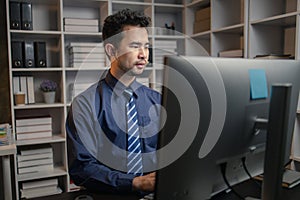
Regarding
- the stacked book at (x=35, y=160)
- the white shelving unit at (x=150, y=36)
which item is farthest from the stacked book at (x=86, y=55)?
the stacked book at (x=35, y=160)

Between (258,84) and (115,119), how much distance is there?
75 cm

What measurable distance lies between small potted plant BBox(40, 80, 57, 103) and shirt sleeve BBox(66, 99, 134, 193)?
1704 millimetres

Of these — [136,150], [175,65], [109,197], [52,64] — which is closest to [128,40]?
[136,150]

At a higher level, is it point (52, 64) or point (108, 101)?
point (52, 64)

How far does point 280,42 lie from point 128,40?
168 cm

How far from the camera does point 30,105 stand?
2.78m

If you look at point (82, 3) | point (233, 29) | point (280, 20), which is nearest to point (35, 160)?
point (82, 3)

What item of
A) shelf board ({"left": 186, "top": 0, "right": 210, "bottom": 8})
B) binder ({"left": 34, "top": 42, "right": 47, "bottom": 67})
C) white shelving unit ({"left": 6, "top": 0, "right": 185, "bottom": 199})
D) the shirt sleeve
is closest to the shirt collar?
the shirt sleeve

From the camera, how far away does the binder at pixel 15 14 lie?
2.68 m

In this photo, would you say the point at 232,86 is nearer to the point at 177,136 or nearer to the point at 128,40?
the point at 177,136

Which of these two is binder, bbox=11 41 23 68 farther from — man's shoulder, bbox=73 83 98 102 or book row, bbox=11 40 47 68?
man's shoulder, bbox=73 83 98 102

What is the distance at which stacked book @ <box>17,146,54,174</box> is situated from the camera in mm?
2783

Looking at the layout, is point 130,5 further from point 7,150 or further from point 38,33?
point 7,150

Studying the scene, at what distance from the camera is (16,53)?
8.94 ft
